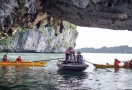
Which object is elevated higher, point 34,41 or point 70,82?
point 34,41

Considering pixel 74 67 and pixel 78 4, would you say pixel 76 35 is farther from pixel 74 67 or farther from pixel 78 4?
pixel 78 4

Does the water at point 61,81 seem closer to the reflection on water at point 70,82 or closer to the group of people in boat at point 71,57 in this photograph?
the reflection on water at point 70,82

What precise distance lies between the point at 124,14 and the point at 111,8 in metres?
1.17

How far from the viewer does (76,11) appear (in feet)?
57.4

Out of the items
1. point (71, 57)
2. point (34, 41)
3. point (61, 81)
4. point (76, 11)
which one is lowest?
point (61, 81)

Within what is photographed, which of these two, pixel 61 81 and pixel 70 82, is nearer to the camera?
pixel 70 82

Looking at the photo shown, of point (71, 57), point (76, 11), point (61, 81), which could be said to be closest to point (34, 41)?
point (71, 57)

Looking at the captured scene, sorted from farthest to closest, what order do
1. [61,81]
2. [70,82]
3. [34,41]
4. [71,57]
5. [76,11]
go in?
[34,41], [71,57], [61,81], [70,82], [76,11]

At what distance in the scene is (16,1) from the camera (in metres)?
15.8

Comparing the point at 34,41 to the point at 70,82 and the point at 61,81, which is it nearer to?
the point at 61,81

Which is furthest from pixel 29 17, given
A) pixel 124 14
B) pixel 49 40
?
pixel 49 40

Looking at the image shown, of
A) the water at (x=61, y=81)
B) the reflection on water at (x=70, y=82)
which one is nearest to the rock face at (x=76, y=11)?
the water at (x=61, y=81)

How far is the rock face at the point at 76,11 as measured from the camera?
1547 cm

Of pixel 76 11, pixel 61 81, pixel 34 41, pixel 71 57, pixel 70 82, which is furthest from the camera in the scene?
pixel 34 41
